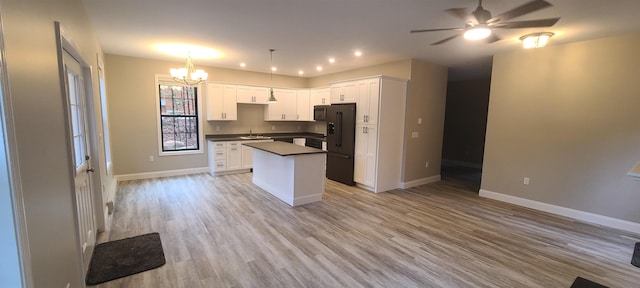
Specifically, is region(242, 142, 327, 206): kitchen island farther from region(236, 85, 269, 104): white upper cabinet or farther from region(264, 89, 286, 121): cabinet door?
region(264, 89, 286, 121): cabinet door

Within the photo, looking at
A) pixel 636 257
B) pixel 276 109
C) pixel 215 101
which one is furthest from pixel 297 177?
pixel 636 257

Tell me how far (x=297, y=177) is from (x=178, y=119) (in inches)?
145

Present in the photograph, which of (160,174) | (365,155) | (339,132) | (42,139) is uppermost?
(42,139)

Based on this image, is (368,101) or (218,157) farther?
(218,157)

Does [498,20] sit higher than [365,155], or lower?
higher

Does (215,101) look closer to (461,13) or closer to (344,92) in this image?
(344,92)

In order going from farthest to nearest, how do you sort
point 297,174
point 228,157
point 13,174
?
point 228,157 < point 297,174 < point 13,174

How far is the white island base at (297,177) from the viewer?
4.33 meters

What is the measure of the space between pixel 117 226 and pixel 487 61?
677cm

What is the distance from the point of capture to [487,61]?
17.6 ft

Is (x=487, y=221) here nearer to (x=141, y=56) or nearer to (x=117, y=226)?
(x=117, y=226)

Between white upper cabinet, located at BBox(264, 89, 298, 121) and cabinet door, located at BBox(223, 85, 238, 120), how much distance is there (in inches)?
38.8

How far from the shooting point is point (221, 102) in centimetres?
640

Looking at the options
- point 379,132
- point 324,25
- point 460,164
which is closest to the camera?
point 324,25
